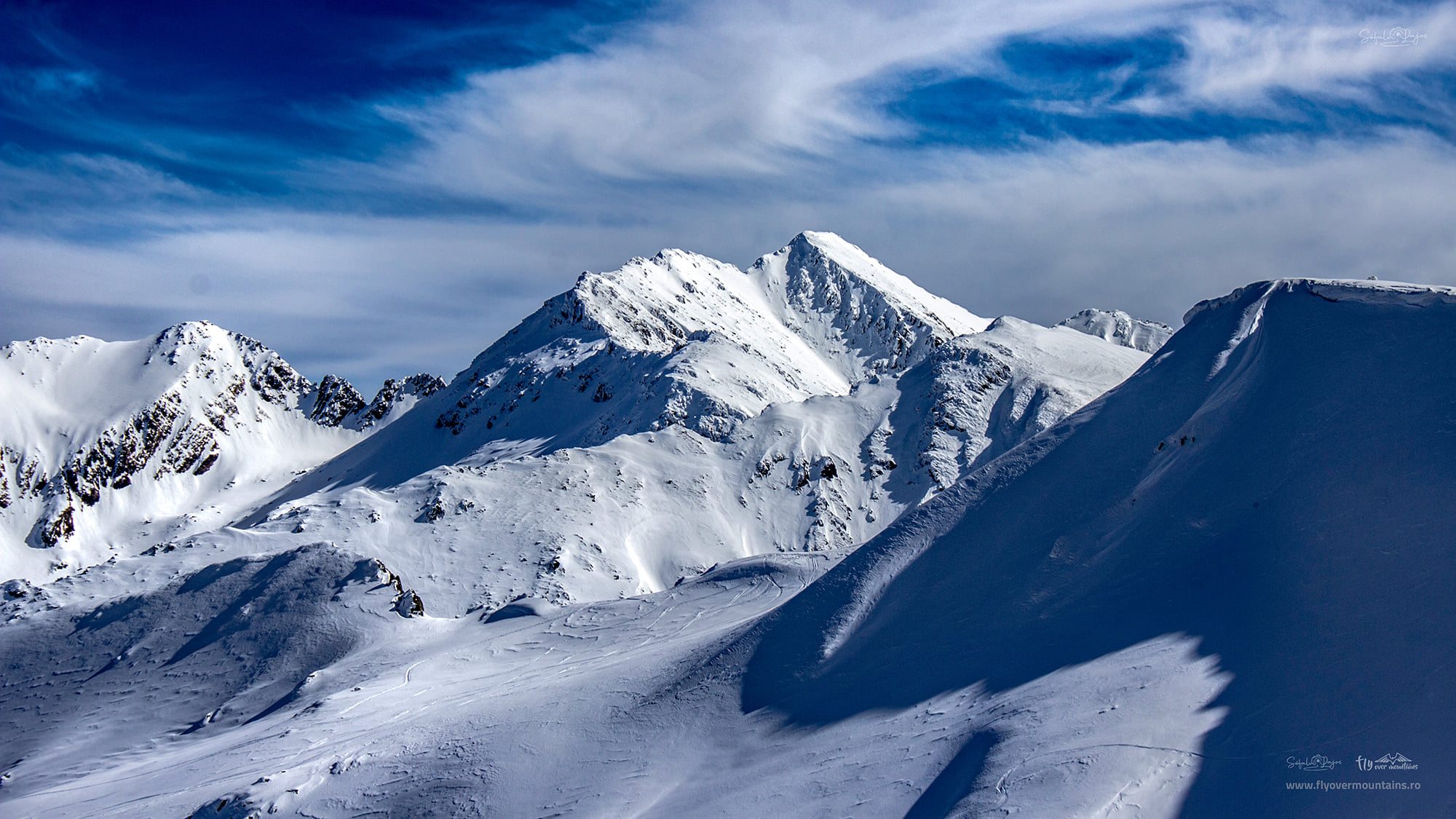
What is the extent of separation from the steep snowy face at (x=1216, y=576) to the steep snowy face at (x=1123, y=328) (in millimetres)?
126401

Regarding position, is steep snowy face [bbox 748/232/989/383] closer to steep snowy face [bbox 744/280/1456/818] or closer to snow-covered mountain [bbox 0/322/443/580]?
snow-covered mountain [bbox 0/322/443/580]

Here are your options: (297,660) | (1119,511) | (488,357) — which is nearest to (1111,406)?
(1119,511)

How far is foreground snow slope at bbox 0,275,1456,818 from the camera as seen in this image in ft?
51.1

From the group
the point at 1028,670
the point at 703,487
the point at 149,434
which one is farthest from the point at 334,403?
the point at 1028,670

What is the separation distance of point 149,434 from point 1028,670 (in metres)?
166

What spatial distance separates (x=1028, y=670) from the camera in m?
19.7

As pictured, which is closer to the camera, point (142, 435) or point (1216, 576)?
point (1216, 576)

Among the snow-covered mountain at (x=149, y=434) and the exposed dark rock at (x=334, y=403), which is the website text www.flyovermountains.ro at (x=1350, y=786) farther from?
the exposed dark rock at (x=334, y=403)

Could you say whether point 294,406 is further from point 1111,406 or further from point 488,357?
point 1111,406

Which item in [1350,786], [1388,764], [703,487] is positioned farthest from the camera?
[703,487]

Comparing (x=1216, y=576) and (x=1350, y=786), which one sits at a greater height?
(x=1216, y=576)

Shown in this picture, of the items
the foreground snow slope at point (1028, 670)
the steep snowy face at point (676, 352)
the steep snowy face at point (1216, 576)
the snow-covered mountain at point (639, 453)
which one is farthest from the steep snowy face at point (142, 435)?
the steep snowy face at point (1216, 576)

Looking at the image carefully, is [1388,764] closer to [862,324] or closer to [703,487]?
[703,487]

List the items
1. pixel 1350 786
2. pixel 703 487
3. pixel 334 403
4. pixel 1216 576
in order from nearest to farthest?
1. pixel 1350 786
2. pixel 1216 576
3. pixel 703 487
4. pixel 334 403
